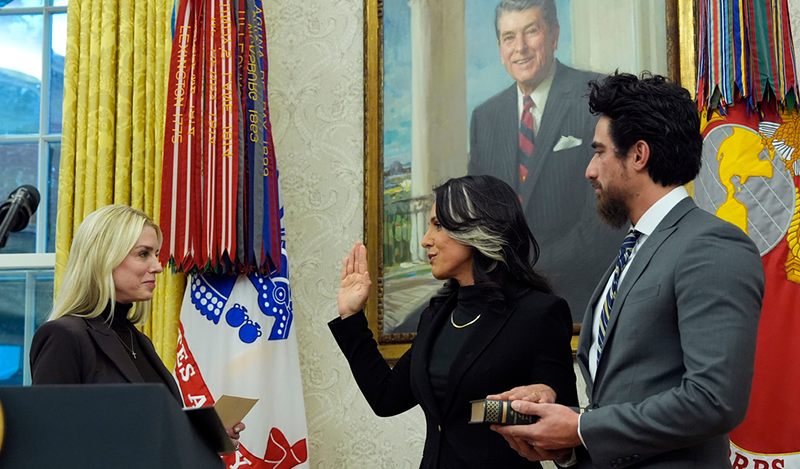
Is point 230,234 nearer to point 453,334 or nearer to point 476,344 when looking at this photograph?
point 453,334

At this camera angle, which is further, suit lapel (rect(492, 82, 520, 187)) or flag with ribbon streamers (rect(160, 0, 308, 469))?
suit lapel (rect(492, 82, 520, 187))

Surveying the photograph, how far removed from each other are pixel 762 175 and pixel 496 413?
168 centimetres

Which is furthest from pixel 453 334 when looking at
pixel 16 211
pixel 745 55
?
pixel 745 55

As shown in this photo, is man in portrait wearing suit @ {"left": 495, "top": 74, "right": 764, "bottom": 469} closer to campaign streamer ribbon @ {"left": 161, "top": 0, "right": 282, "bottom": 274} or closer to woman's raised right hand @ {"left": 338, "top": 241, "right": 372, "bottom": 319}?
woman's raised right hand @ {"left": 338, "top": 241, "right": 372, "bottom": 319}

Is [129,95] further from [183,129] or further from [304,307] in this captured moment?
[304,307]

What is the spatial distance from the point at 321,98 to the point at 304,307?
0.99 metres

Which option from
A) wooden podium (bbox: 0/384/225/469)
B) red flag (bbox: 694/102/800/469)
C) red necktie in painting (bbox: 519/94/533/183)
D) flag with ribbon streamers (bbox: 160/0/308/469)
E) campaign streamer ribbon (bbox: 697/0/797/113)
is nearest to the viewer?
wooden podium (bbox: 0/384/225/469)

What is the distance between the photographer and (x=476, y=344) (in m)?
2.28

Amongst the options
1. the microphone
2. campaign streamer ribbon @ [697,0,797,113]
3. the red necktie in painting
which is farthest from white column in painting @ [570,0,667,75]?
the microphone

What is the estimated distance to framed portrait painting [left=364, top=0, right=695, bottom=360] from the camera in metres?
3.38

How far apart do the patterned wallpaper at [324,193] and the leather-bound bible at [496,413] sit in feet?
5.61

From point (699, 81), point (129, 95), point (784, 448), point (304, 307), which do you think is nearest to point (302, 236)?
point (304, 307)

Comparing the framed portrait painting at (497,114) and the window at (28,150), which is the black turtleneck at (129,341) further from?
the window at (28,150)

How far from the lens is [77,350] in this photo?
2133 mm
